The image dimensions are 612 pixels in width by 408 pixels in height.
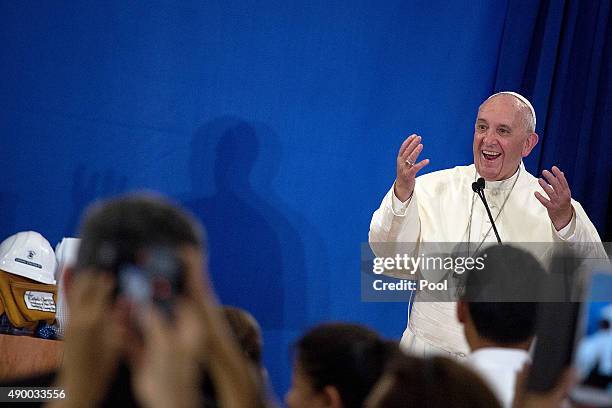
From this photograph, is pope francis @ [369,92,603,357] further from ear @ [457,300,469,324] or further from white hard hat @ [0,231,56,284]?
ear @ [457,300,469,324]

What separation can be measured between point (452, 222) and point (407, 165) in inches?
24.8

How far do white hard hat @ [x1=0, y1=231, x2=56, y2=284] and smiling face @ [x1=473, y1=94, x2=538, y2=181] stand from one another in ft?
6.23

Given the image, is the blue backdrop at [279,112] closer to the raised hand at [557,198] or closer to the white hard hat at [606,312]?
the raised hand at [557,198]

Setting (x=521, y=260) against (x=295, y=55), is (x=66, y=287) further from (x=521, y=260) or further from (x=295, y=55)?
(x=295, y=55)

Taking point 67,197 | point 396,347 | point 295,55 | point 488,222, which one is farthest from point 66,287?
point 295,55

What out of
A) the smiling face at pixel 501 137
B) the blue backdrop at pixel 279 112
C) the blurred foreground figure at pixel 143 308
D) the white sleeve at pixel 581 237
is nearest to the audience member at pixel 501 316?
the blurred foreground figure at pixel 143 308

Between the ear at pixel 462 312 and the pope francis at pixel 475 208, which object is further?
the pope francis at pixel 475 208

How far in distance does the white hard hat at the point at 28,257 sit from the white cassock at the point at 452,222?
4.62 feet

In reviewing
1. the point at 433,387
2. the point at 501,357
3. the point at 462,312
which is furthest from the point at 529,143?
the point at 433,387

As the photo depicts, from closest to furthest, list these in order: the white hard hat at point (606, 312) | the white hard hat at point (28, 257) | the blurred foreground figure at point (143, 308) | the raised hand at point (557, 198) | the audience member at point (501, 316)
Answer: the blurred foreground figure at point (143, 308) → the white hard hat at point (606, 312) → the audience member at point (501, 316) → the raised hand at point (557, 198) → the white hard hat at point (28, 257)

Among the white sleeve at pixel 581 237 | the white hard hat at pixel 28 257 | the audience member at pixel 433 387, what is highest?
the white sleeve at pixel 581 237

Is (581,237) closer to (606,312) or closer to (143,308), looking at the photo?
(606,312)

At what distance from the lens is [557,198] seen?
3.51 m

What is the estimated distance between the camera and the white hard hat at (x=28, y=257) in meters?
4.05
